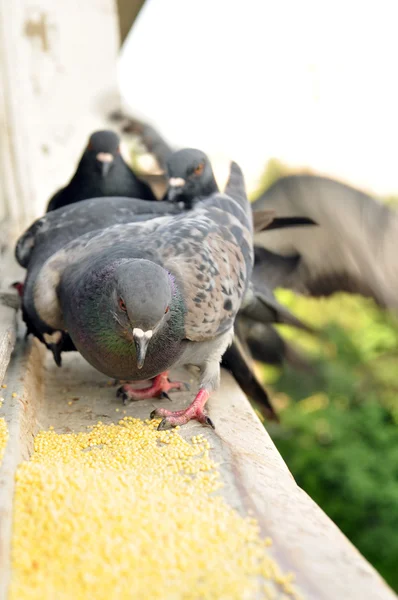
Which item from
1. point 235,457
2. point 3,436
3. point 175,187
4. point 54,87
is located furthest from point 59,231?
point 54,87

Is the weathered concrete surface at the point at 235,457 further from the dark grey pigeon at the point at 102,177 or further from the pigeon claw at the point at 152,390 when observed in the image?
the dark grey pigeon at the point at 102,177

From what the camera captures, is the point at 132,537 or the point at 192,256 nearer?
the point at 132,537

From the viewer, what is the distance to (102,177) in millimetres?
4379

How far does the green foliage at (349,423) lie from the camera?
4.94m

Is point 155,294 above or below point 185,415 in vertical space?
above

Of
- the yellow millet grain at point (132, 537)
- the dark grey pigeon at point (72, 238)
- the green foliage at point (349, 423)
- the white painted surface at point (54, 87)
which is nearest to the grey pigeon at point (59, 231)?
the dark grey pigeon at point (72, 238)

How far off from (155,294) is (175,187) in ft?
5.14

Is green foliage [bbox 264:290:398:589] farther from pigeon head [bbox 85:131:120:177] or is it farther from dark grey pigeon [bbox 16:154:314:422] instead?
pigeon head [bbox 85:131:120:177]

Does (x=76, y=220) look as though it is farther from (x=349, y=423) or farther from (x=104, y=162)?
(x=349, y=423)

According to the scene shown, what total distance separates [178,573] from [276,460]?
933 mm

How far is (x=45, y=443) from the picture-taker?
251 centimetres

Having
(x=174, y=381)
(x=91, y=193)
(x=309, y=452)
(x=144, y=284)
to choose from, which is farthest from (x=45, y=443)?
(x=309, y=452)

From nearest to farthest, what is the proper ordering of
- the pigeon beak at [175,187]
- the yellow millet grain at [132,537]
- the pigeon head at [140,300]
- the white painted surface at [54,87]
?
the yellow millet grain at [132,537], the pigeon head at [140,300], the pigeon beak at [175,187], the white painted surface at [54,87]

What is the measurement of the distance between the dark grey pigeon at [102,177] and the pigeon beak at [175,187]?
0.62m
